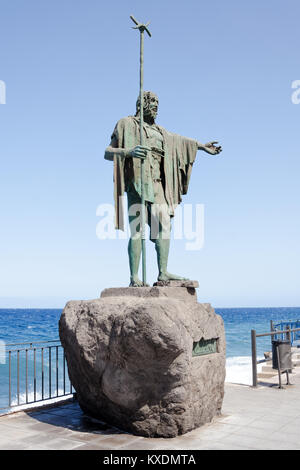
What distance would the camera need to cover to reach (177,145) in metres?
6.76

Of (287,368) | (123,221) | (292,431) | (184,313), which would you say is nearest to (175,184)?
(123,221)

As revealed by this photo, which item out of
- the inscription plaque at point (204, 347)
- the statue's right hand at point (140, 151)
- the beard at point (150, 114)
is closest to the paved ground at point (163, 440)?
the inscription plaque at point (204, 347)

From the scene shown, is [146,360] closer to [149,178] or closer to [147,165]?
[149,178]

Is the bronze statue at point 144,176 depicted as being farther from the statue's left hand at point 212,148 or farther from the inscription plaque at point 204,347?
the inscription plaque at point 204,347

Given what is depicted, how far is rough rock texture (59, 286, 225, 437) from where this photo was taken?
4.93m

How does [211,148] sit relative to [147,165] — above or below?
above

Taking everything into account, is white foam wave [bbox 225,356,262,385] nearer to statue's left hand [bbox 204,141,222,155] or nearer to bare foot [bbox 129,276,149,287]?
bare foot [bbox 129,276,149,287]

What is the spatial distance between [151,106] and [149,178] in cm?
104

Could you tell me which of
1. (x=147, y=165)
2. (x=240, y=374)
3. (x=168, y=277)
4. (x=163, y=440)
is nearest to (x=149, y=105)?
(x=147, y=165)

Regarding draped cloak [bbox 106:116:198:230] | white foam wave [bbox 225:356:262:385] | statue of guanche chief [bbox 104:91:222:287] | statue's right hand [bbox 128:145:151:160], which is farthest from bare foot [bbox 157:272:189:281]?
white foam wave [bbox 225:356:262:385]

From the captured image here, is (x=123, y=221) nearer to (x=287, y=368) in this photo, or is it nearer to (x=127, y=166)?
(x=127, y=166)

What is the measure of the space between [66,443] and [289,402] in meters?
3.79

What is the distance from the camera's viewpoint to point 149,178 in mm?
6344

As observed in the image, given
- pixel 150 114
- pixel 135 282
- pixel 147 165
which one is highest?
pixel 150 114
